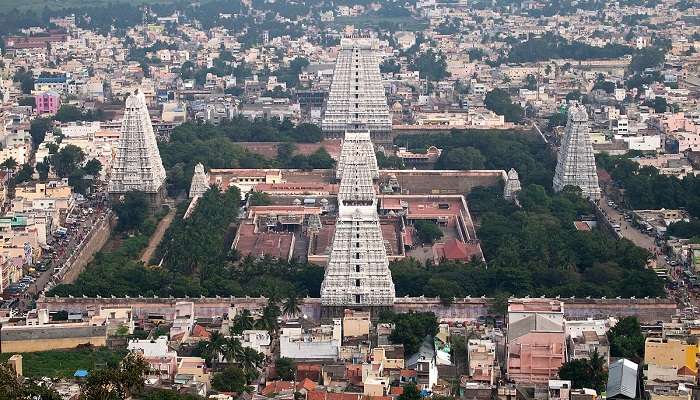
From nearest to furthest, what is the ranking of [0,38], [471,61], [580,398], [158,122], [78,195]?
[580,398] < [78,195] < [158,122] < [471,61] < [0,38]

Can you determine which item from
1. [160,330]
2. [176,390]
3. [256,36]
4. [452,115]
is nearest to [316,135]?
[452,115]

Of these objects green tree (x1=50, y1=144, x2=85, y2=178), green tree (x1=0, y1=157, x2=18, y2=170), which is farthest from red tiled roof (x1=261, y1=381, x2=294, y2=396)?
green tree (x1=0, y1=157, x2=18, y2=170)

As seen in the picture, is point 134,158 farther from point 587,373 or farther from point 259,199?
point 587,373

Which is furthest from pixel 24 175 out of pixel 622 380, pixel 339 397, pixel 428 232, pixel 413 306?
pixel 622 380

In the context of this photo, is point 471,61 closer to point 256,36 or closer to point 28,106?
point 256,36

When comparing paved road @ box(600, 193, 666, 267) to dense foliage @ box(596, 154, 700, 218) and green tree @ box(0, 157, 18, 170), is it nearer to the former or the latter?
dense foliage @ box(596, 154, 700, 218)
